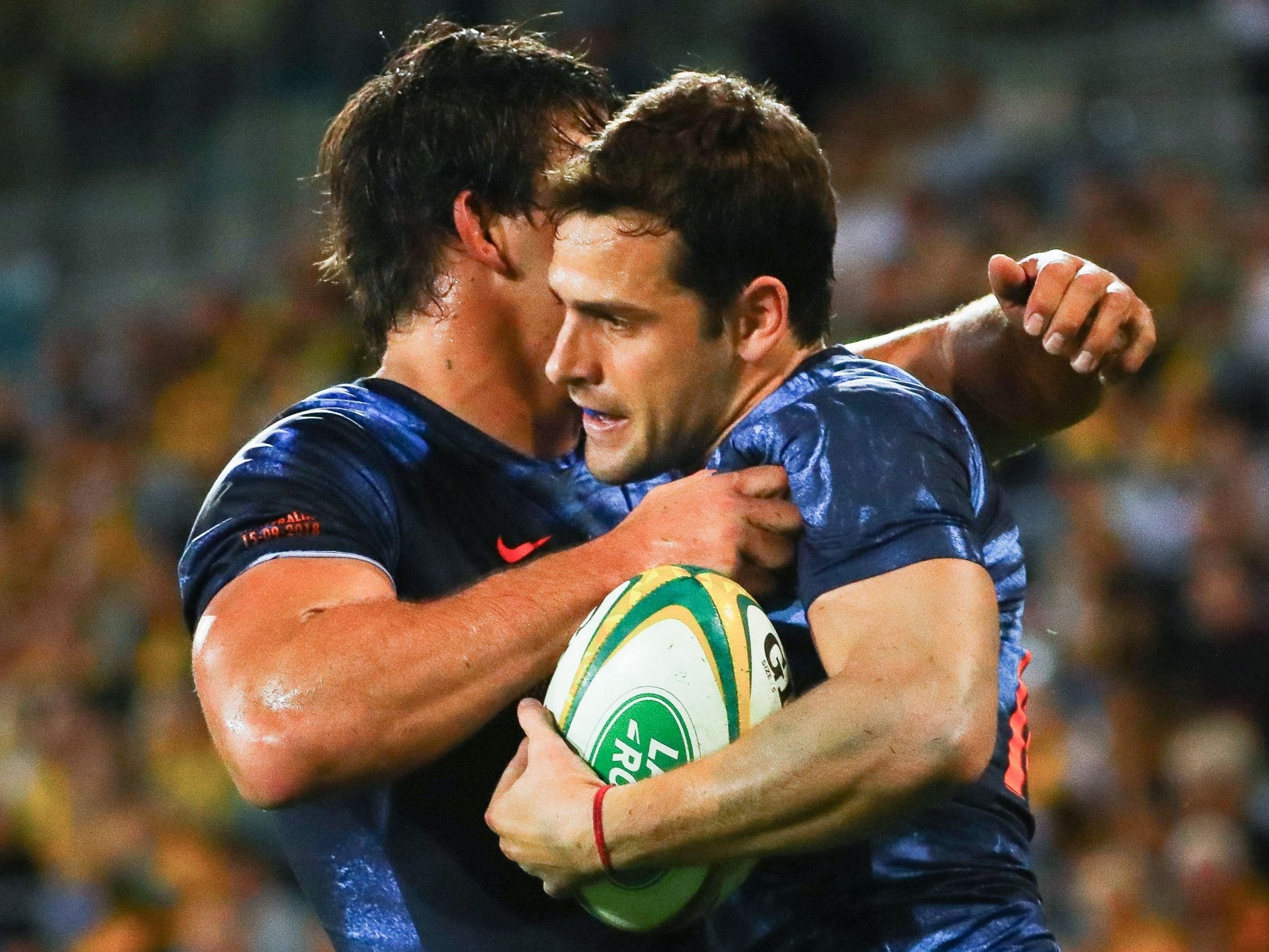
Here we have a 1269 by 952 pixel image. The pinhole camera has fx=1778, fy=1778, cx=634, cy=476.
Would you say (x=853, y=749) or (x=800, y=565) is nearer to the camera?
(x=853, y=749)

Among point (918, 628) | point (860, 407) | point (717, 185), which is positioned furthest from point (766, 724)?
point (717, 185)

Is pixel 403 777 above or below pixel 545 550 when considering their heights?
below

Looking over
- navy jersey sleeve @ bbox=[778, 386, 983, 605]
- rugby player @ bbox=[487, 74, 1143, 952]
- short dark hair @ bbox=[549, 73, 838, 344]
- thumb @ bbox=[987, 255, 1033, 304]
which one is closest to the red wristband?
rugby player @ bbox=[487, 74, 1143, 952]

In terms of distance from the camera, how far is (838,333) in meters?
8.35

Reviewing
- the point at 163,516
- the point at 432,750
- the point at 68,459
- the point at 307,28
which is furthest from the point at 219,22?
the point at 432,750

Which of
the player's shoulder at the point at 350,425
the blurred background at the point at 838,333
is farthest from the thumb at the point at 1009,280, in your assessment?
the blurred background at the point at 838,333

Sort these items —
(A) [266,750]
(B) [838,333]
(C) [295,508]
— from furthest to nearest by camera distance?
(B) [838,333] < (C) [295,508] < (A) [266,750]

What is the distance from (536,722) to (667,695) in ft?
0.78

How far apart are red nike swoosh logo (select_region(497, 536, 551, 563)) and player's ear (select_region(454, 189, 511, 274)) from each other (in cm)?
56

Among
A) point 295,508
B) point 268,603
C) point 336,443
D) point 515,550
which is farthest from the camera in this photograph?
point 515,550

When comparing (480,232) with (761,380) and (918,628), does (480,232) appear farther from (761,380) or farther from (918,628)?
(918,628)

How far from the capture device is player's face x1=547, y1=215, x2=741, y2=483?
104 inches

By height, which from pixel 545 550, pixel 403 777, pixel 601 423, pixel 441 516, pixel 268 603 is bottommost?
pixel 403 777

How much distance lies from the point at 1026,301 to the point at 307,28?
9.57 metres
